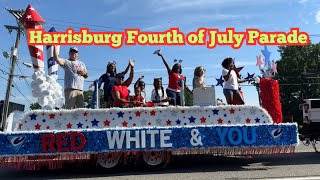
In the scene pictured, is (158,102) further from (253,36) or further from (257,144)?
(253,36)

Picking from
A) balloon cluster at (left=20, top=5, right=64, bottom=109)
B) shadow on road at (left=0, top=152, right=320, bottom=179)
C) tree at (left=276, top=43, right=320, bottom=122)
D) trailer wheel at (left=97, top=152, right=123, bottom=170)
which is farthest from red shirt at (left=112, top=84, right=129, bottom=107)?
tree at (left=276, top=43, right=320, bottom=122)

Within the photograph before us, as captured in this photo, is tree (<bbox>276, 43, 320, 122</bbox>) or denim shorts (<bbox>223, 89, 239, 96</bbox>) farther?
tree (<bbox>276, 43, 320, 122</bbox>)

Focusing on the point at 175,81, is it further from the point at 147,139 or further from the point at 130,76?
the point at 147,139

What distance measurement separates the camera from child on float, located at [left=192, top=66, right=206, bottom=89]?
832 cm

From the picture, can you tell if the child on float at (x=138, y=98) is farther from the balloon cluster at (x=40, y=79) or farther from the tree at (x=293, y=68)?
the tree at (x=293, y=68)

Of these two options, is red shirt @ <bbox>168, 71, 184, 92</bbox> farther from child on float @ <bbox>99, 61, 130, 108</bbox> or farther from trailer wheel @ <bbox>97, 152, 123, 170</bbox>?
trailer wheel @ <bbox>97, 152, 123, 170</bbox>

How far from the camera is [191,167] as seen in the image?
26.8 feet

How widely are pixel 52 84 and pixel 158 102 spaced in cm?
275

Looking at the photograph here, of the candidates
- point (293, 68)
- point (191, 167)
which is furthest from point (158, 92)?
point (293, 68)

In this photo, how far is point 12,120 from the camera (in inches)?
302

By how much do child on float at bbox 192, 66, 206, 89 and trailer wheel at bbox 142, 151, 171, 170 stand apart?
5.51 ft

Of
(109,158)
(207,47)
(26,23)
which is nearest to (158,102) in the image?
(109,158)

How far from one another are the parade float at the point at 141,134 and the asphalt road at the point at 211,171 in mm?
321

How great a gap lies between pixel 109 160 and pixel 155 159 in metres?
0.94
